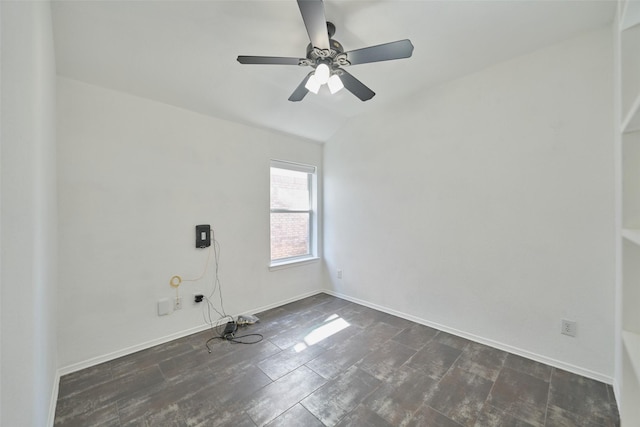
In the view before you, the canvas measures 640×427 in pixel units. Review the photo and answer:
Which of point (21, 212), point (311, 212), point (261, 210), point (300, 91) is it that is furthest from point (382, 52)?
point (311, 212)

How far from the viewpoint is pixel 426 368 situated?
6.94ft

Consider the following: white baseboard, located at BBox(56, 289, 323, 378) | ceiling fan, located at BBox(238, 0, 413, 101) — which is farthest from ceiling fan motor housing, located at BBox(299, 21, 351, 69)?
white baseboard, located at BBox(56, 289, 323, 378)

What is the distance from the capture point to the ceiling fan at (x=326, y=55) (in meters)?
1.44

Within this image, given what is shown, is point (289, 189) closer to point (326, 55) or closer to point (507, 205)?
point (326, 55)

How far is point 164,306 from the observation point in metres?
2.53

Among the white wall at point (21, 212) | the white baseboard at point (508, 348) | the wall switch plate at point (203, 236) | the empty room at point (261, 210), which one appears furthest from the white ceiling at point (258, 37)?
the white baseboard at point (508, 348)

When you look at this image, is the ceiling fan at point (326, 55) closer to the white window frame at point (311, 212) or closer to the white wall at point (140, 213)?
the white wall at point (140, 213)

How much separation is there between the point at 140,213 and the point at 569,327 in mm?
3878

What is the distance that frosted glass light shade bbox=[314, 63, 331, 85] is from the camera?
5.58 ft

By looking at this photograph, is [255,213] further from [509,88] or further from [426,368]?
[509,88]

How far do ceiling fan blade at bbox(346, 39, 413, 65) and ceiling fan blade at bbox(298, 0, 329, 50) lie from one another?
23 centimetres

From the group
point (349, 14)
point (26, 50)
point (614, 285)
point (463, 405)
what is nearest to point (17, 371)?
point (26, 50)

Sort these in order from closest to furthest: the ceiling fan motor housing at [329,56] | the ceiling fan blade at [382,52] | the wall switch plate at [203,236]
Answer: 1. the ceiling fan blade at [382,52]
2. the ceiling fan motor housing at [329,56]
3. the wall switch plate at [203,236]

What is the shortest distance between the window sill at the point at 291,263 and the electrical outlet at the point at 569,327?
282 centimetres
